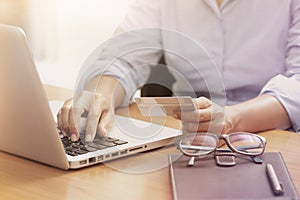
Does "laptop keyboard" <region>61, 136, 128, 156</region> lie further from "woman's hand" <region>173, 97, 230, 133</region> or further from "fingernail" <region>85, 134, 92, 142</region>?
"woman's hand" <region>173, 97, 230, 133</region>

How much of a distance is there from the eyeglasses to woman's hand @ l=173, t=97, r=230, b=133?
0.03 meters

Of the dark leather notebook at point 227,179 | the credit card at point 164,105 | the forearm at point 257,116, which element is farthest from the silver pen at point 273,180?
the forearm at point 257,116

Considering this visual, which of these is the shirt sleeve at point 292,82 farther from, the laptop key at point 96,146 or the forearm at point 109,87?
the laptop key at point 96,146

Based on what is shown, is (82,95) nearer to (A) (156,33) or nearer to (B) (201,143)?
(B) (201,143)

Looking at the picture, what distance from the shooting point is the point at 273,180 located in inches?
30.4

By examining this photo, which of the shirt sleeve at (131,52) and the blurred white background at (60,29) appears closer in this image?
the shirt sleeve at (131,52)

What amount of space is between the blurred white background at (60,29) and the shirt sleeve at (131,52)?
963 mm

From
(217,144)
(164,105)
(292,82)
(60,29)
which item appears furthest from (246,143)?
(60,29)

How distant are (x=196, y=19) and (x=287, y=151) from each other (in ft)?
2.06

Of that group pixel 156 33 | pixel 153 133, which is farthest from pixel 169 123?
pixel 156 33

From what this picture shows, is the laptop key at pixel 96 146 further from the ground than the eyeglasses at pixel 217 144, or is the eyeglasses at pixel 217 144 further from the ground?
the laptop key at pixel 96 146

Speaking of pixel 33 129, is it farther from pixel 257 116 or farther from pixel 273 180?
pixel 257 116

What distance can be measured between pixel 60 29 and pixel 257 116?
A: 5.54 feet

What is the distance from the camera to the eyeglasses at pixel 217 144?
35.2 inches
